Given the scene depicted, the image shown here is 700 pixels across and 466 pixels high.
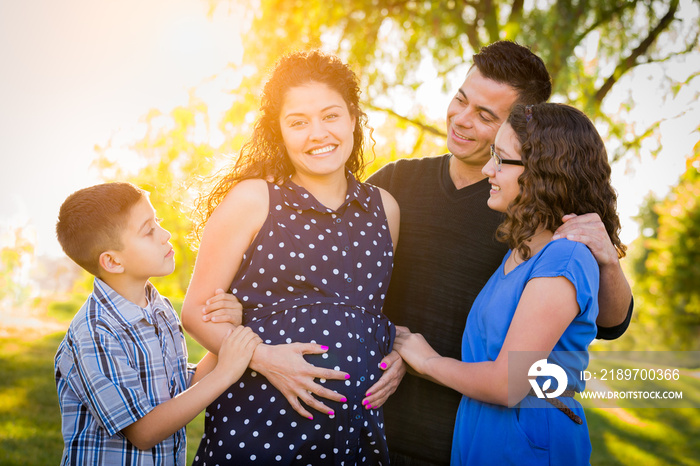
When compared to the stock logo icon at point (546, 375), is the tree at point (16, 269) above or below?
below

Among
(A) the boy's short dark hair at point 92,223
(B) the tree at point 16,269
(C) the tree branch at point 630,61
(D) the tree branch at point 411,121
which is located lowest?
(B) the tree at point 16,269

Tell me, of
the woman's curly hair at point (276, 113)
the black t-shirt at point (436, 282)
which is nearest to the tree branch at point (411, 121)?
the black t-shirt at point (436, 282)

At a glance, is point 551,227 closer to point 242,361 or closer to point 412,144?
point 242,361

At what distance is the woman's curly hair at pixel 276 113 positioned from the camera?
8.38 feet

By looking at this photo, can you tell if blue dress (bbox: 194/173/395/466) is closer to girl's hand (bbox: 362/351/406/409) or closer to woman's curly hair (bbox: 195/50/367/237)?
girl's hand (bbox: 362/351/406/409)

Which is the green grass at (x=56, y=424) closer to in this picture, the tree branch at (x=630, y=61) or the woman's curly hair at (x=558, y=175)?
the tree branch at (x=630, y=61)

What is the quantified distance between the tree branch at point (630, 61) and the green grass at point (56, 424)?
418cm

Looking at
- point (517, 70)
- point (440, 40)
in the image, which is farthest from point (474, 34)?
point (517, 70)

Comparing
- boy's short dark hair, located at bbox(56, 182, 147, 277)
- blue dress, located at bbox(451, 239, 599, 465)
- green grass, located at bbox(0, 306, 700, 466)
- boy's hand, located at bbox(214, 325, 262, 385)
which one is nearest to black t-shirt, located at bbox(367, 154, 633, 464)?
blue dress, located at bbox(451, 239, 599, 465)

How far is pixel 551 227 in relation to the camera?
2.17m

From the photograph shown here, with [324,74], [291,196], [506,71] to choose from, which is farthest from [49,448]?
[506,71]

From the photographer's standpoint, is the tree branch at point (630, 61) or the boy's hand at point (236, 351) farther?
the tree branch at point (630, 61)

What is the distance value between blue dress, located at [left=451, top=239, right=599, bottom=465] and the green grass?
4057 mm

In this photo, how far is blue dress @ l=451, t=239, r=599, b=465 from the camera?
77.6 inches
